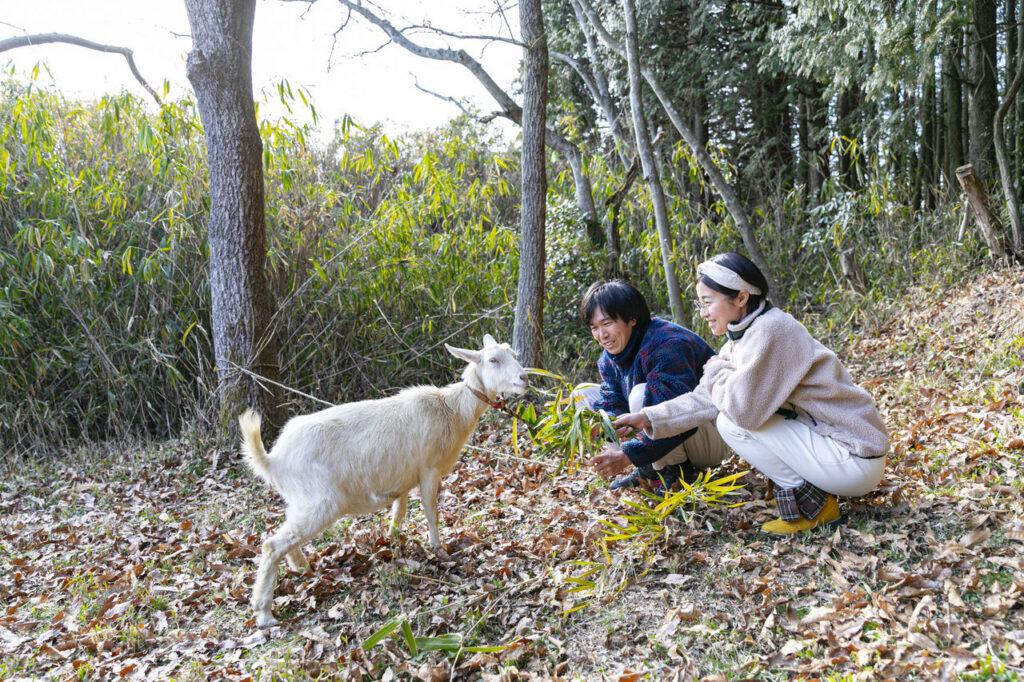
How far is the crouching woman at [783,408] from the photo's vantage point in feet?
9.14

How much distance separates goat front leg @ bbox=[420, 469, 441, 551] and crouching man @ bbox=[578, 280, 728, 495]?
0.89 m

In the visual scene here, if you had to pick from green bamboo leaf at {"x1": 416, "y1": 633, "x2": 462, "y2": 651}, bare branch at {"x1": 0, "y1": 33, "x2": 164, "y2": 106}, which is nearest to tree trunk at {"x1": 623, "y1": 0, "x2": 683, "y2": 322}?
bare branch at {"x1": 0, "y1": 33, "x2": 164, "y2": 106}

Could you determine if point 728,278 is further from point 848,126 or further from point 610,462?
point 848,126

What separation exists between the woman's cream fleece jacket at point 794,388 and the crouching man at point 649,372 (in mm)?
335

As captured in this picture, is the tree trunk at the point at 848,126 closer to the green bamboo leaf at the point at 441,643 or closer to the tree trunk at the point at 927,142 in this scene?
the tree trunk at the point at 927,142


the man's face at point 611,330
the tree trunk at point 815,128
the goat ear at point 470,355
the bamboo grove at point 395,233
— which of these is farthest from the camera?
the tree trunk at point 815,128

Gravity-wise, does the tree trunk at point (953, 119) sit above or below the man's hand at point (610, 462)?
above

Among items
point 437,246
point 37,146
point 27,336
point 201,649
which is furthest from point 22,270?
point 201,649

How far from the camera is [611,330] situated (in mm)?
3287

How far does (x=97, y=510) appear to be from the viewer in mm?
4746

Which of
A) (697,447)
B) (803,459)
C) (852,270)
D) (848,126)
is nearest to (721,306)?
(803,459)

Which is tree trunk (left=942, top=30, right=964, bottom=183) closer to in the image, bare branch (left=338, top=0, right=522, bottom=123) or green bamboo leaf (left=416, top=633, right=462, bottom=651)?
bare branch (left=338, top=0, right=522, bottom=123)

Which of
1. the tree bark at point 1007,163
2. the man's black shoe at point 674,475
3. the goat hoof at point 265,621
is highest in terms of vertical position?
the tree bark at point 1007,163

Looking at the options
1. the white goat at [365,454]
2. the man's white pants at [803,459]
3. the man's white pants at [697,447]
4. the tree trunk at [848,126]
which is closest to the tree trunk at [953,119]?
the tree trunk at [848,126]
